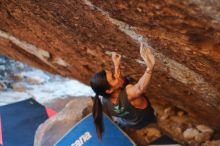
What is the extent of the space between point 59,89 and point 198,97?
10.3 feet

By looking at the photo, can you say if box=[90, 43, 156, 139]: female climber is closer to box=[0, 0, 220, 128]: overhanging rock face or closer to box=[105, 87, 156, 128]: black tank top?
box=[105, 87, 156, 128]: black tank top

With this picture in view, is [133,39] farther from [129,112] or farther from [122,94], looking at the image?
[129,112]

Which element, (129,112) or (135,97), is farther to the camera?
(129,112)

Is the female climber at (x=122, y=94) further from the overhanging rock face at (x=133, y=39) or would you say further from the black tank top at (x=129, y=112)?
the overhanging rock face at (x=133, y=39)

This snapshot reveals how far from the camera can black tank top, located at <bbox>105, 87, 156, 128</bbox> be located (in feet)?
7.81

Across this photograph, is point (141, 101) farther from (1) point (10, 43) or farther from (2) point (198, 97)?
(1) point (10, 43)

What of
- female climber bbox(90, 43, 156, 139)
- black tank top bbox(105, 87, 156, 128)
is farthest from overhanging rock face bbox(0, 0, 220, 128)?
black tank top bbox(105, 87, 156, 128)

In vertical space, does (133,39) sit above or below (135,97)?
above

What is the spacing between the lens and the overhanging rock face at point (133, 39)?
6.16ft

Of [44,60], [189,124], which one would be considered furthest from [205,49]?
[44,60]

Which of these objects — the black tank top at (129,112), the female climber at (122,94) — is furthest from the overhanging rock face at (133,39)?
the black tank top at (129,112)

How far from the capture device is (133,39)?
2393 millimetres

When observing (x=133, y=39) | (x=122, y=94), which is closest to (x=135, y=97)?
(x=122, y=94)

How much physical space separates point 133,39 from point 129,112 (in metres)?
0.50
